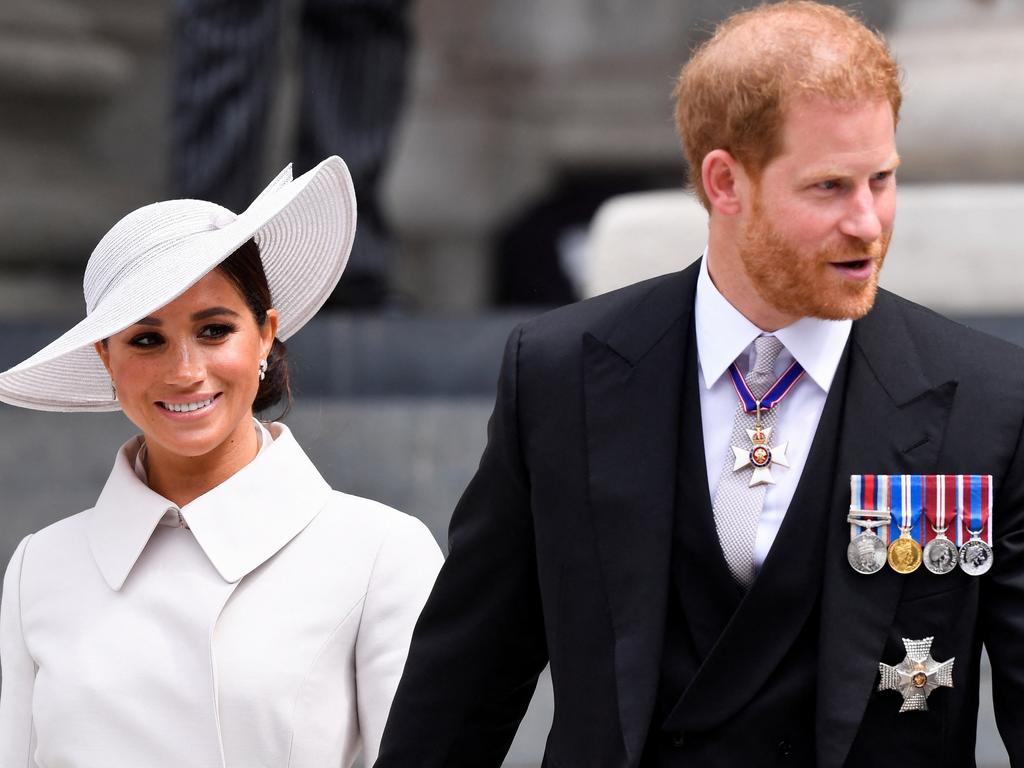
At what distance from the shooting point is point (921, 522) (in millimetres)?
2982

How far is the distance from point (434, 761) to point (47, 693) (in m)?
0.65

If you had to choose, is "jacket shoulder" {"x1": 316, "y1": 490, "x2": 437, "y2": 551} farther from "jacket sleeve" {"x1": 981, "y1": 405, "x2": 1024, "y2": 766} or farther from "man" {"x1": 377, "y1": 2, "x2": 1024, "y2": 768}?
"jacket sleeve" {"x1": 981, "y1": 405, "x2": 1024, "y2": 766}

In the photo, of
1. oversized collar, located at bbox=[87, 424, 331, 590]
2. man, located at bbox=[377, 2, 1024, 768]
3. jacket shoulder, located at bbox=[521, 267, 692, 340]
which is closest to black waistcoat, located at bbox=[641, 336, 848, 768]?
man, located at bbox=[377, 2, 1024, 768]

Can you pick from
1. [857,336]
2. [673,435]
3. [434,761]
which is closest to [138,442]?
[434,761]

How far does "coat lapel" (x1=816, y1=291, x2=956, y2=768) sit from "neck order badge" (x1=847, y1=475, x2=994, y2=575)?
2 cm

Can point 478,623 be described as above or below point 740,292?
below

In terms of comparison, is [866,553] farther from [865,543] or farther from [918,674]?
[918,674]

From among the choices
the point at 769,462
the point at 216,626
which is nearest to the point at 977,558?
the point at 769,462

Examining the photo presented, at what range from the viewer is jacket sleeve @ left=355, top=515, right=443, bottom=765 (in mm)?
3340

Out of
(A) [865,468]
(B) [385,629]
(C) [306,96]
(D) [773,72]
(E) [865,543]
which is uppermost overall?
(C) [306,96]

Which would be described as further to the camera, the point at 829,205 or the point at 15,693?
the point at 15,693

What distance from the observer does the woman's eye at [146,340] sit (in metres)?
3.31

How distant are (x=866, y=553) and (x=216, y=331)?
1.12m

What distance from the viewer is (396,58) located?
8.34 m
